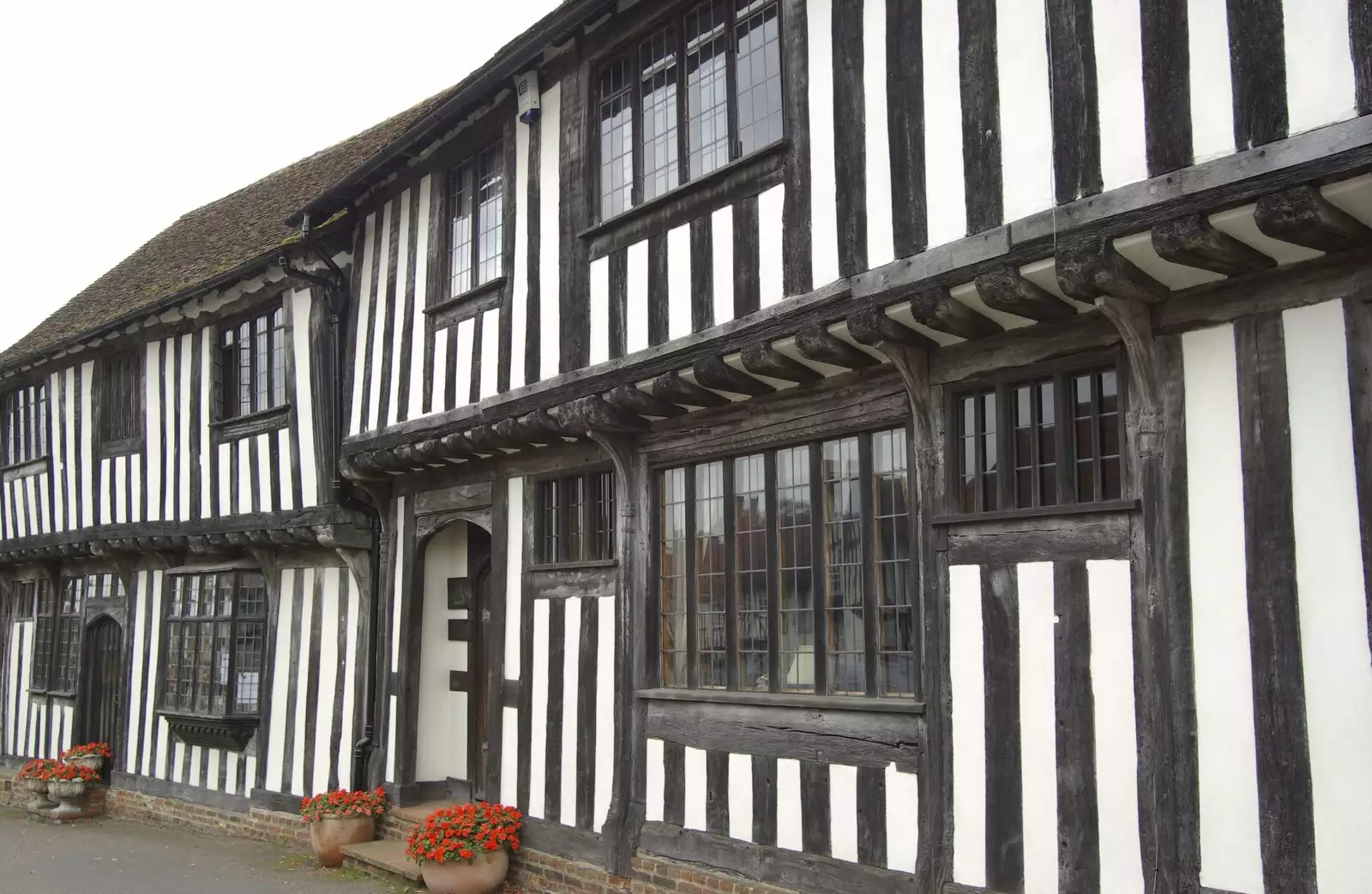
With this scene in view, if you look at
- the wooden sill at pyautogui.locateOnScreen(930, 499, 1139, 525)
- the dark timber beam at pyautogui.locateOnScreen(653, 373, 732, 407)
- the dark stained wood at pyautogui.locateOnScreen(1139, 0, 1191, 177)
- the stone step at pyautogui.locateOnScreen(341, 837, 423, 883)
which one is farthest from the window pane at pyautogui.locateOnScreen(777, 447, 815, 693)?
the stone step at pyautogui.locateOnScreen(341, 837, 423, 883)

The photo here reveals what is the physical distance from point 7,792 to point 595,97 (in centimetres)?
1318

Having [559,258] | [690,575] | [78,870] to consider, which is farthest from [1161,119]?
[78,870]

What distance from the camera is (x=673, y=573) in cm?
795

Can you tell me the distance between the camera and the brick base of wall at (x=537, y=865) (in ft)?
23.9

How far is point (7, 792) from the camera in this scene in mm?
15727

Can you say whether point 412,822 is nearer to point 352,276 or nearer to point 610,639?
point 610,639

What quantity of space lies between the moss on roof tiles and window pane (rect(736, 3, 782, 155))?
18.4 feet

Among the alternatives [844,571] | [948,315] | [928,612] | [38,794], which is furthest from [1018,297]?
[38,794]

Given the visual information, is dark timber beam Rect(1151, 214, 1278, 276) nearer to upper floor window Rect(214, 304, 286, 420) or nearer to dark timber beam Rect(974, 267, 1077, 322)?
dark timber beam Rect(974, 267, 1077, 322)

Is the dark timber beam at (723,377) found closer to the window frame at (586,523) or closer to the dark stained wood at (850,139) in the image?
the dark stained wood at (850,139)

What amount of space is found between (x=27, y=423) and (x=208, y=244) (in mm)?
4075

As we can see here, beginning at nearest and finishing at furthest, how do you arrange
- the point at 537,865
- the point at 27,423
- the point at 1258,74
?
the point at 1258,74, the point at 537,865, the point at 27,423

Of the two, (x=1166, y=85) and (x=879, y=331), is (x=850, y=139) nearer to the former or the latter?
(x=879, y=331)

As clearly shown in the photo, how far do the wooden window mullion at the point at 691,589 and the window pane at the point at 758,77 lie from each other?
7.18 ft
